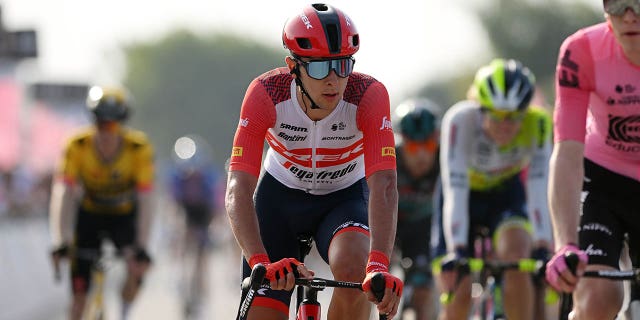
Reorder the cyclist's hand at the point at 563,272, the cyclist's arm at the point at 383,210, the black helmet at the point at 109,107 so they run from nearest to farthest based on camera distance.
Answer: the cyclist's hand at the point at 563,272
the cyclist's arm at the point at 383,210
the black helmet at the point at 109,107

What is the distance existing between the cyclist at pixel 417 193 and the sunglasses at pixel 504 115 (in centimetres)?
164

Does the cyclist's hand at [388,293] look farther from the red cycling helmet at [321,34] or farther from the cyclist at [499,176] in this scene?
the cyclist at [499,176]

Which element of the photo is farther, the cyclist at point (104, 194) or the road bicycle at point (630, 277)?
the cyclist at point (104, 194)

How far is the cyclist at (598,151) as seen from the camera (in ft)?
21.3

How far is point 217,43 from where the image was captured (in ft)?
494

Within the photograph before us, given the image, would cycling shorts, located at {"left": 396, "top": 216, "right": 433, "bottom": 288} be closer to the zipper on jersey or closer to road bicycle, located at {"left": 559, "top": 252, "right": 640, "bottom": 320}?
the zipper on jersey

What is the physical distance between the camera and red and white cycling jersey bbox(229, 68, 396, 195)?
6.91 metres

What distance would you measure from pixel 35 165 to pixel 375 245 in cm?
3558

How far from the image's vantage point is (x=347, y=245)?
692 centimetres

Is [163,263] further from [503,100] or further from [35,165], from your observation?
[503,100]

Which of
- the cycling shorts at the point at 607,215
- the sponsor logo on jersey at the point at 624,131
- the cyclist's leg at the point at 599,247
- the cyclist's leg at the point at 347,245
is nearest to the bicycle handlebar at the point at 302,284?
the cyclist's leg at the point at 347,245

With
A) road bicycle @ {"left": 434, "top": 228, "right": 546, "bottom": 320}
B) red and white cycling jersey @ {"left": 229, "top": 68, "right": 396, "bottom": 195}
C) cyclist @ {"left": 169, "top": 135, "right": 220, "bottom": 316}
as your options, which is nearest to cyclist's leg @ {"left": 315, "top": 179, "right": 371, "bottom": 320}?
red and white cycling jersey @ {"left": 229, "top": 68, "right": 396, "bottom": 195}

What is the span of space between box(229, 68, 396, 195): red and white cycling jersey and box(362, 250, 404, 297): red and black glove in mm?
554

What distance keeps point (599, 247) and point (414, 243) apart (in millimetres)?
5332
